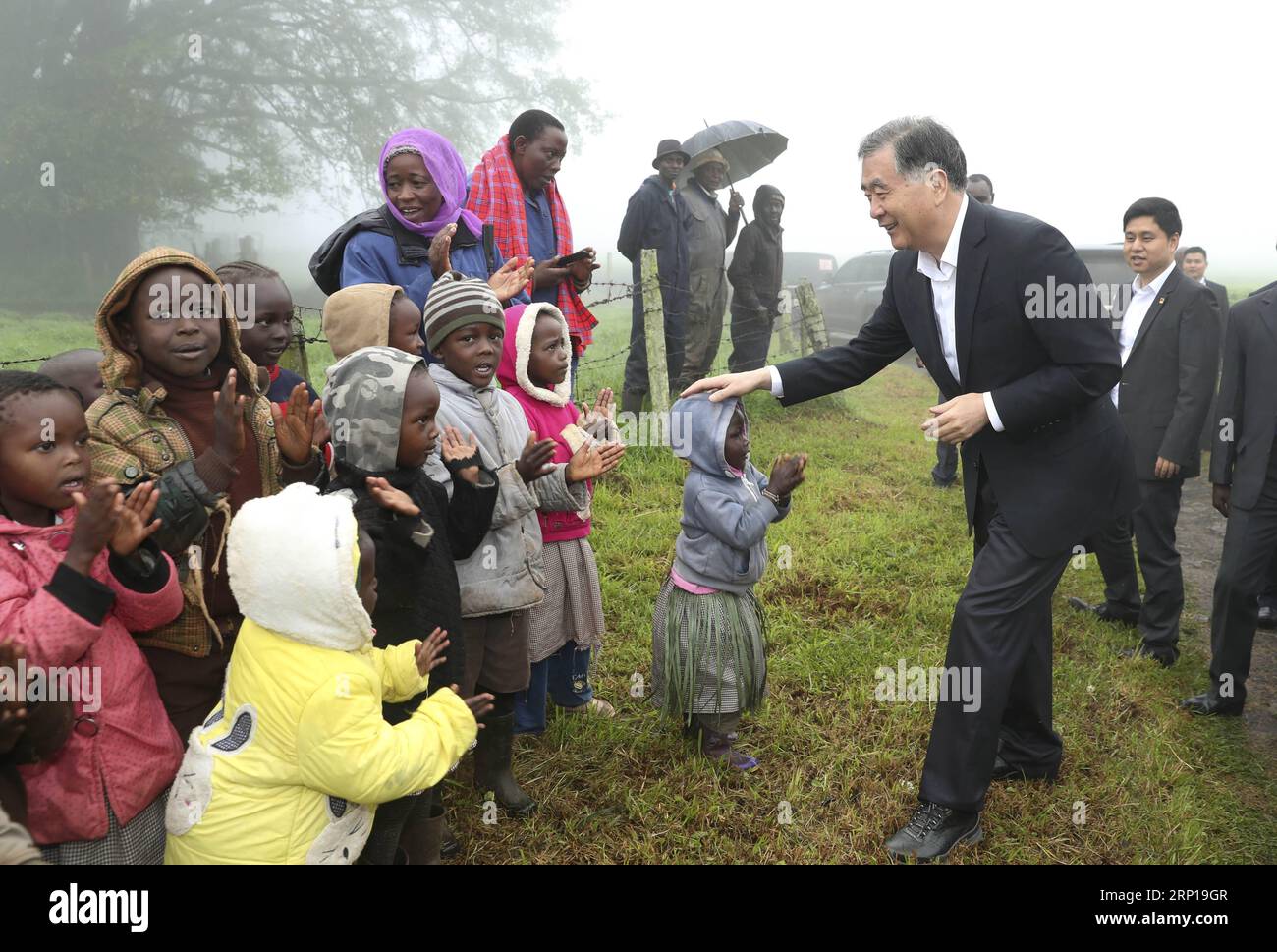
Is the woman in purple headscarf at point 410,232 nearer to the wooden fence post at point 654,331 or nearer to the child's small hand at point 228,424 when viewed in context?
the child's small hand at point 228,424

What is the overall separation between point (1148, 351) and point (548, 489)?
367 cm

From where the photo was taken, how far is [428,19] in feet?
80.1

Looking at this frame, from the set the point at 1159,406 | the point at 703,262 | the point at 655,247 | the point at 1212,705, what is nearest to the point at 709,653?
the point at 1212,705

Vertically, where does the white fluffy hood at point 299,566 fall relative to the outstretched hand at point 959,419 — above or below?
below

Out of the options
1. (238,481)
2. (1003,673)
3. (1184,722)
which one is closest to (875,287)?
(1184,722)

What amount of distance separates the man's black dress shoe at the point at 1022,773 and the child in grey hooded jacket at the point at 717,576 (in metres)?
1.01

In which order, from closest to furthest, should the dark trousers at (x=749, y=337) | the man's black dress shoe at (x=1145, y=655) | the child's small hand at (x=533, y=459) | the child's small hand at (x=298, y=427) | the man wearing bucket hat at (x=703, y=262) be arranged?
the child's small hand at (x=298, y=427)
the child's small hand at (x=533, y=459)
the man's black dress shoe at (x=1145, y=655)
the man wearing bucket hat at (x=703, y=262)
the dark trousers at (x=749, y=337)

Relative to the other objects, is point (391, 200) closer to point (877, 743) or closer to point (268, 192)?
point (877, 743)

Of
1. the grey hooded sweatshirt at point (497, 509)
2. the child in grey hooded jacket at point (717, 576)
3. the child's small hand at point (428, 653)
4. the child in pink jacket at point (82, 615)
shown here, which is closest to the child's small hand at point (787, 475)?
the child in grey hooded jacket at point (717, 576)

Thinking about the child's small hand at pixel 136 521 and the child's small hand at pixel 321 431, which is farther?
the child's small hand at pixel 321 431

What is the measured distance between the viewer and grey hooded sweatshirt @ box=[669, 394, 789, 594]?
311 centimetres

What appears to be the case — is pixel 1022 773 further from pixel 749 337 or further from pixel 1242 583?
pixel 749 337

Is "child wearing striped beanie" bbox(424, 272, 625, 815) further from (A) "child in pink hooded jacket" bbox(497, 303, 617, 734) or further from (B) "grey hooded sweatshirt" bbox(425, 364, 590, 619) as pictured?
(A) "child in pink hooded jacket" bbox(497, 303, 617, 734)

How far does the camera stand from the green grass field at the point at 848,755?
308 centimetres
